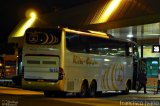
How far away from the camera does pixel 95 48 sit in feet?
94.6

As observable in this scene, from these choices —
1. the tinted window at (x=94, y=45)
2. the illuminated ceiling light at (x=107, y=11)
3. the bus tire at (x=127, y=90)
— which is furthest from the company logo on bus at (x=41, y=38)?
the illuminated ceiling light at (x=107, y=11)

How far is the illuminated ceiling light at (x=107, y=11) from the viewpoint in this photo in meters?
37.7

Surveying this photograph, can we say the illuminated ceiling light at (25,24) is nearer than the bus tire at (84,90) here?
No

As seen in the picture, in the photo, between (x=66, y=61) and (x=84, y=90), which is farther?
(x=84, y=90)

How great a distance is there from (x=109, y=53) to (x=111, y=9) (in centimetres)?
842

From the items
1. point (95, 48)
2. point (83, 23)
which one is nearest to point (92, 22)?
point (83, 23)

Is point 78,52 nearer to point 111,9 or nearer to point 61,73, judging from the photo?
point 61,73

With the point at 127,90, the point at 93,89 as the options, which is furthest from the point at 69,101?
the point at 127,90

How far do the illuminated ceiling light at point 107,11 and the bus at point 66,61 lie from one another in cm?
733

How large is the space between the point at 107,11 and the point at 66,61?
13.0 m

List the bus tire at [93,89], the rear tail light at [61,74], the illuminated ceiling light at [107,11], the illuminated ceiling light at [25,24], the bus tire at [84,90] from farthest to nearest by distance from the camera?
the illuminated ceiling light at [25,24]
the illuminated ceiling light at [107,11]
the bus tire at [93,89]
the bus tire at [84,90]
the rear tail light at [61,74]

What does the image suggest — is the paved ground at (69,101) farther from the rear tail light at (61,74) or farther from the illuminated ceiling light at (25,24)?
the illuminated ceiling light at (25,24)

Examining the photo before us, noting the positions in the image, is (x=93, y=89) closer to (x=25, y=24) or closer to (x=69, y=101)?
(x=69, y=101)

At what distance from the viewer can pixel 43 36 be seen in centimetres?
2653
